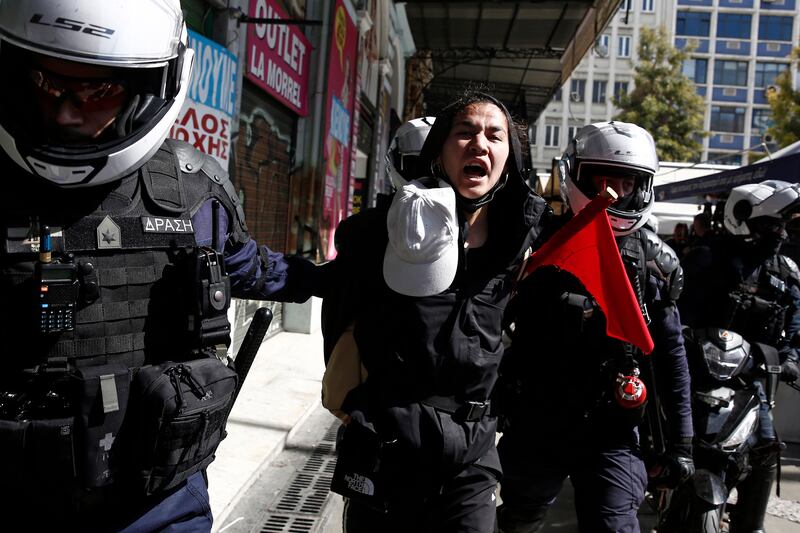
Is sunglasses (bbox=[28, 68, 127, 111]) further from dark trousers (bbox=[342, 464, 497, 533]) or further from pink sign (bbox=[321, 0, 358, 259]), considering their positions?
pink sign (bbox=[321, 0, 358, 259])

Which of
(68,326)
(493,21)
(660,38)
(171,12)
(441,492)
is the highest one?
(660,38)

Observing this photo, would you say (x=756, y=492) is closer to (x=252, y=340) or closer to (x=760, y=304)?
(x=760, y=304)

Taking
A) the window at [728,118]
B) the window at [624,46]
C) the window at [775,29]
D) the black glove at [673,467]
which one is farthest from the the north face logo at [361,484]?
the window at [775,29]

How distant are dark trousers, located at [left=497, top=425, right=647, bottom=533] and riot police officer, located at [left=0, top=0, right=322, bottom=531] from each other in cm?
140

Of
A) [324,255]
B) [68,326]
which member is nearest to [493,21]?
[324,255]

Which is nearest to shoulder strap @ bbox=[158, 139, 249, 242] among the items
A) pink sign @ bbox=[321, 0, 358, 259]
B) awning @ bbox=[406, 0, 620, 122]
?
pink sign @ bbox=[321, 0, 358, 259]

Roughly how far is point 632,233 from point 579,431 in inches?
33.3

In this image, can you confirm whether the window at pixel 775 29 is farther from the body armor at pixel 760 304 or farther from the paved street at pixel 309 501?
the body armor at pixel 760 304

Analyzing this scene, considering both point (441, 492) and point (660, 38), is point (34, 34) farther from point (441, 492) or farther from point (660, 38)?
point (660, 38)

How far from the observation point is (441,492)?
2.14 m

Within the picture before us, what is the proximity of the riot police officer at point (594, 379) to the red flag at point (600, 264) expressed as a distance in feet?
0.70

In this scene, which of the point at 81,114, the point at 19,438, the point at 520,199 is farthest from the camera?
the point at 520,199

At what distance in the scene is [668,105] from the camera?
35312 mm

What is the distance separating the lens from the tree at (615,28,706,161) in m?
34.9
